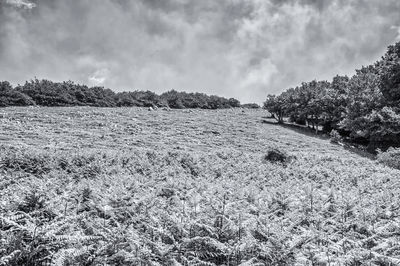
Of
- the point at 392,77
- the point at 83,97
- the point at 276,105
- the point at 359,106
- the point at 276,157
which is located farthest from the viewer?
the point at 276,105

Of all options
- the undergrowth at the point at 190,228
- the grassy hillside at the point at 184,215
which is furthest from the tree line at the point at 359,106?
the undergrowth at the point at 190,228

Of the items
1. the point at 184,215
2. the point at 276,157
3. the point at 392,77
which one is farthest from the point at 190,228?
the point at 392,77

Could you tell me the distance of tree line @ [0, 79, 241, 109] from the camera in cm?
3759

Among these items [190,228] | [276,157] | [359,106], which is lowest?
[276,157]

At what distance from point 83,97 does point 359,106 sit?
4586 cm

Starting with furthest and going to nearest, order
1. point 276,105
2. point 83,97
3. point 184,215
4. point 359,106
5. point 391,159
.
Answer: point 276,105
point 83,97
point 359,106
point 391,159
point 184,215

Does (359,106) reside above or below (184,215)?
above

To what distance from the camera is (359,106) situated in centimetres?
3716

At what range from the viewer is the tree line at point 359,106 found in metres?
31.0

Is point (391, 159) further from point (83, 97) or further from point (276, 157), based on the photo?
point (83, 97)

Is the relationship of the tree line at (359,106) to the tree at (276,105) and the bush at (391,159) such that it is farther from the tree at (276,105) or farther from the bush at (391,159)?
the bush at (391,159)

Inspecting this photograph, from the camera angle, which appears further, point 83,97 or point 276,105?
point 276,105

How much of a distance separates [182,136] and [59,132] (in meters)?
13.2

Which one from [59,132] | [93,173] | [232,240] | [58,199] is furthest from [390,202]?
[59,132]
